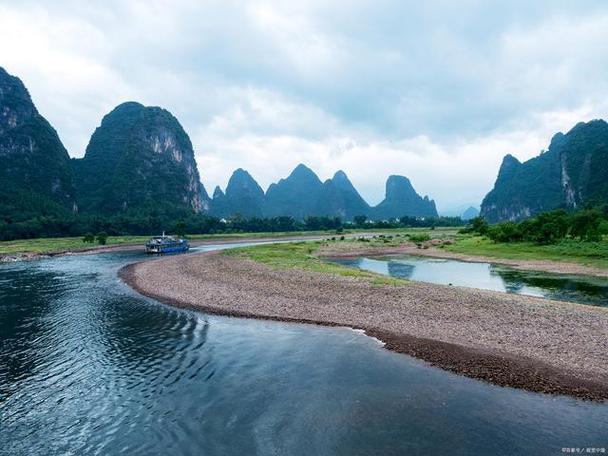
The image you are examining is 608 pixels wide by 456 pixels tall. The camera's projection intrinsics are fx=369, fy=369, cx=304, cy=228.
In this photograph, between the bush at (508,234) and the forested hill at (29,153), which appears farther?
the forested hill at (29,153)

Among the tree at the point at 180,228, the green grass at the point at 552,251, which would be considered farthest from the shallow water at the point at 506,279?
the tree at the point at 180,228

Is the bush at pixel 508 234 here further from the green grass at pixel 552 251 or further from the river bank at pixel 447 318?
the river bank at pixel 447 318

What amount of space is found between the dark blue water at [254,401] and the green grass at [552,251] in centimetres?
4285

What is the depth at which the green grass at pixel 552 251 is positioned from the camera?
48.4 metres

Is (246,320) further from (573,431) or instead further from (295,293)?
(573,431)

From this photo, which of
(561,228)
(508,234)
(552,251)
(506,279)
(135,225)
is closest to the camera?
(506,279)

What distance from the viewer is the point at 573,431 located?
1140 centimetres

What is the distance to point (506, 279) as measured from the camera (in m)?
41.5

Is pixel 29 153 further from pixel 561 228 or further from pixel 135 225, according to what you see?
pixel 561 228

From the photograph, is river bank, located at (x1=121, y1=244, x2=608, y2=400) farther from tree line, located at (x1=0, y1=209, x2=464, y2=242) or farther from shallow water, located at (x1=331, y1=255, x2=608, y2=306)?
tree line, located at (x1=0, y1=209, x2=464, y2=242)

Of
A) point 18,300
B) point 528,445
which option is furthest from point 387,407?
point 18,300

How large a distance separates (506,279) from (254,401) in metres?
37.1

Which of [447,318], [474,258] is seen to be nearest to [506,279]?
[474,258]

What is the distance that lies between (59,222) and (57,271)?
77.2 metres
